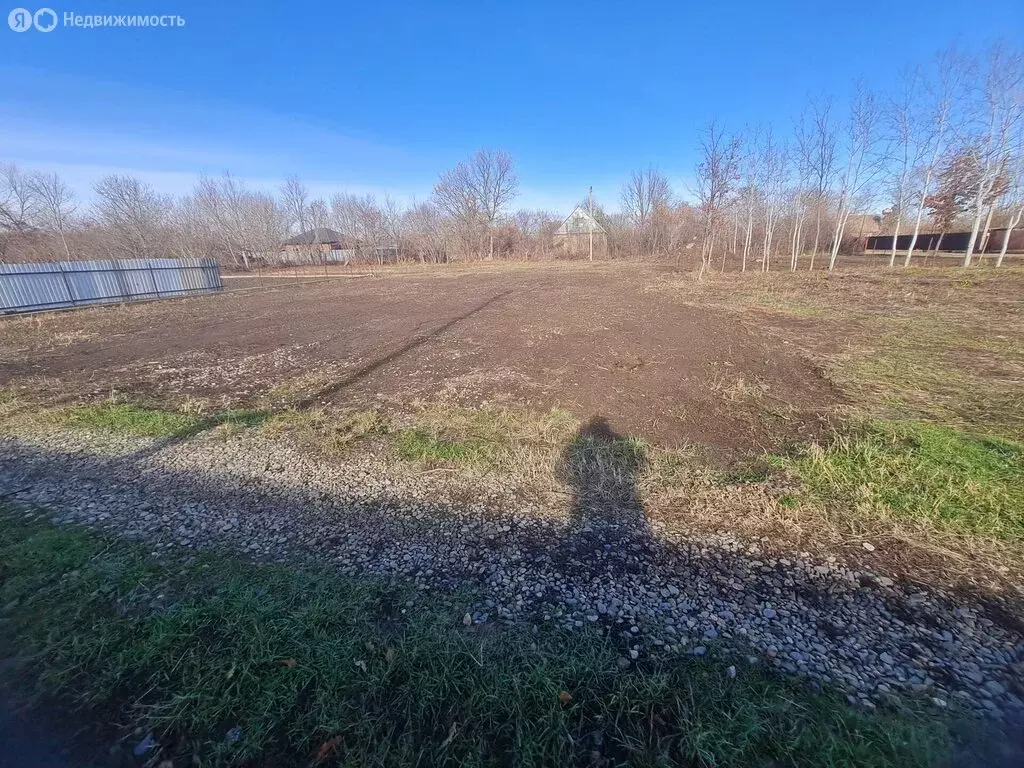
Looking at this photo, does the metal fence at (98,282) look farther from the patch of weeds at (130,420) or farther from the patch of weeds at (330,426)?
the patch of weeds at (330,426)

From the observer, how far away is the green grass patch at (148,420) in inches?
186

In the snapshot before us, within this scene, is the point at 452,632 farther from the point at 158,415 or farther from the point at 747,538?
the point at 158,415

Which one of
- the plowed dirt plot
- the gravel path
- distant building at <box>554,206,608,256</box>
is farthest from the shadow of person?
distant building at <box>554,206,608,256</box>

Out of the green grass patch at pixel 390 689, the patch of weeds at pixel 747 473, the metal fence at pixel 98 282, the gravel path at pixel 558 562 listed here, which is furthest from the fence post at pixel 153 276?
the patch of weeds at pixel 747 473

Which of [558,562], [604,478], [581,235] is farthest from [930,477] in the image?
[581,235]

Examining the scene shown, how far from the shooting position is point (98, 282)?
1661cm

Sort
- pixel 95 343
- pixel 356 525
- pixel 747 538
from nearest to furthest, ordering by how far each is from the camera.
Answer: pixel 747 538
pixel 356 525
pixel 95 343

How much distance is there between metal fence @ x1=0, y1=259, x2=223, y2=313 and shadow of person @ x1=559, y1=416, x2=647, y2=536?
21.5 metres

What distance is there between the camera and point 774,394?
18.0 ft

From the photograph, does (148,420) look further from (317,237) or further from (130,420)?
(317,237)

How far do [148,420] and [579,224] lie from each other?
51.5 m

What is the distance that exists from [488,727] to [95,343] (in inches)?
534

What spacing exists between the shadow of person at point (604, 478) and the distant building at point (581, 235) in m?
44.1

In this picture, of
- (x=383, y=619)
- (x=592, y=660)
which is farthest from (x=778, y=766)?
(x=383, y=619)
